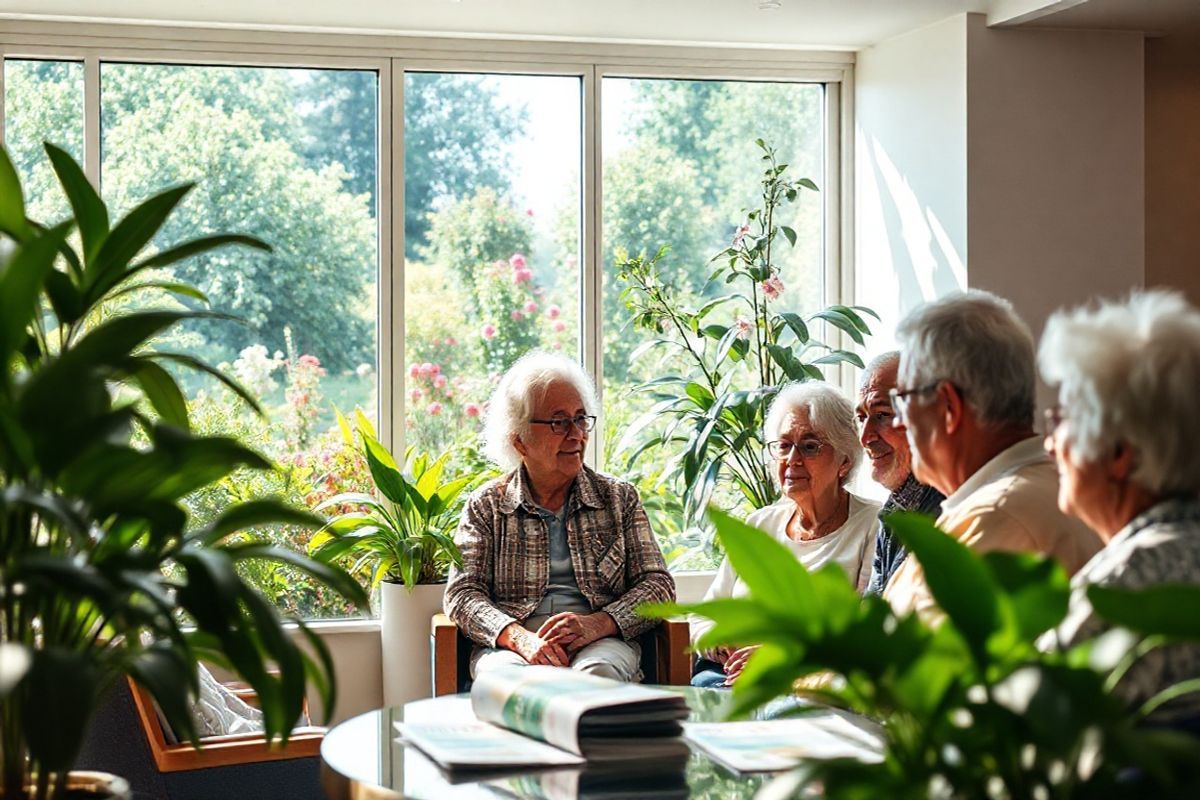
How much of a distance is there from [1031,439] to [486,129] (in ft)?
10.6

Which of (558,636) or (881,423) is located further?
(558,636)

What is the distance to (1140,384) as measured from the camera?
1.77m

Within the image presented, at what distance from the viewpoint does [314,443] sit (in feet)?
17.2

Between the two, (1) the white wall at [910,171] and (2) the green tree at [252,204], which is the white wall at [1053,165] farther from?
(2) the green tree at [252,204]

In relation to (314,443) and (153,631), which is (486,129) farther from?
(153,631)

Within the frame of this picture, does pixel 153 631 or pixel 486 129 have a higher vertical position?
pixel 486 129

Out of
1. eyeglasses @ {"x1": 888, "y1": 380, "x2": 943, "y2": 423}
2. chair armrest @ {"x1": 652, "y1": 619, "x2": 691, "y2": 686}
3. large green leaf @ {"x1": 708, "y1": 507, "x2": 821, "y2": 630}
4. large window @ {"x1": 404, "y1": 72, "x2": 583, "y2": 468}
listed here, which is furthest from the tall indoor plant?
large green leaf @ {"x1": 708, "y1": 507, "x2": 821, "y2": 630}

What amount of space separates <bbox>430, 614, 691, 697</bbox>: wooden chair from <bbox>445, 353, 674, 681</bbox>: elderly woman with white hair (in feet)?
0.17

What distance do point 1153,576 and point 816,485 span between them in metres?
2.23

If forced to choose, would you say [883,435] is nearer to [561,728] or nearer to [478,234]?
[561,728]

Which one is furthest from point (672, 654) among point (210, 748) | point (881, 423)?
point (210, 748)

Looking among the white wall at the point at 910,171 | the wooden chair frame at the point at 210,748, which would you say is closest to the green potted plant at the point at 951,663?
the wooden chair frame at the point at 210,748

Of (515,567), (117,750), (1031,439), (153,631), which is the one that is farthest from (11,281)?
(515,567)

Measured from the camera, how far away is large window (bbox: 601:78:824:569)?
18.1 ft
